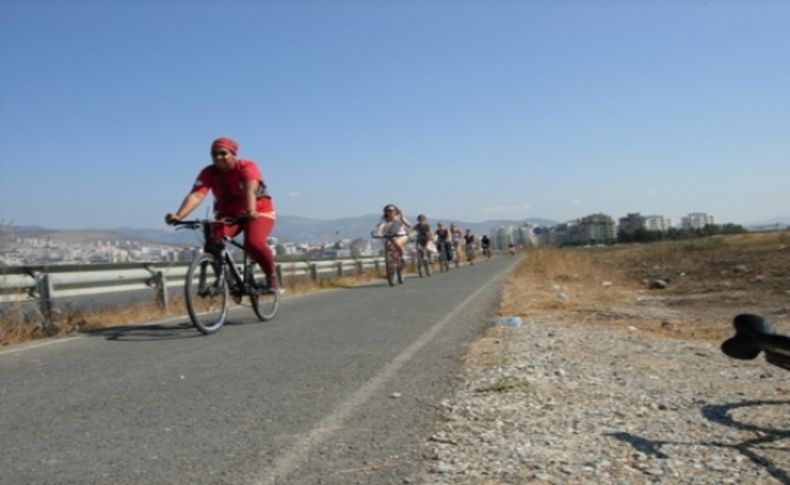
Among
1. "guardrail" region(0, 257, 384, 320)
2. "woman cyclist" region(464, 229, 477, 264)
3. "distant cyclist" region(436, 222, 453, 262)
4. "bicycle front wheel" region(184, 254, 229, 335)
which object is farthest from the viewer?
"woman cyclist" region(464, 229, 477, 264)

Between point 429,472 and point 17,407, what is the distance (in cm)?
258

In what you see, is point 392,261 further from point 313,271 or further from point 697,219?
point 697,219

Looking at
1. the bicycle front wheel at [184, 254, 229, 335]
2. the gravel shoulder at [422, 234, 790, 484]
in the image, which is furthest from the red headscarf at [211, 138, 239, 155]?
the gravel shoulder at [422, 234, 790, 484]

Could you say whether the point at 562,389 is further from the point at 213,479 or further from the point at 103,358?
the point at 103,358

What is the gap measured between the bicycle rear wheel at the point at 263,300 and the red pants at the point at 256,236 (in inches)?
9.1

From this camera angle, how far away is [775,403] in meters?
3.84

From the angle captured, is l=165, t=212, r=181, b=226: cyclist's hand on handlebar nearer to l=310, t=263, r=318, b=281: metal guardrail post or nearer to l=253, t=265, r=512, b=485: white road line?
l=253, t=265, r=512, b=485: white road line

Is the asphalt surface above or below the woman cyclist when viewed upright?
below

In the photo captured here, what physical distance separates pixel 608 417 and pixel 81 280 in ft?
24.5

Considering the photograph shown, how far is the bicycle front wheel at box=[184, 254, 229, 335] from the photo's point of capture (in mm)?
7164

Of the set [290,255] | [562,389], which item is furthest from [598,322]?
[290,255]

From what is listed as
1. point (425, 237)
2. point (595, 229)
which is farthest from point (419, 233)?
point (595, 229)

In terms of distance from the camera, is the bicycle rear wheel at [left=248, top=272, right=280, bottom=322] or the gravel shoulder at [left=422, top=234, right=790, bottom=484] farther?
the bicycle rear wheel at [left=248, top=272, right=280, bottom=322]

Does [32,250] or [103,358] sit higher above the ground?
[32,250]
